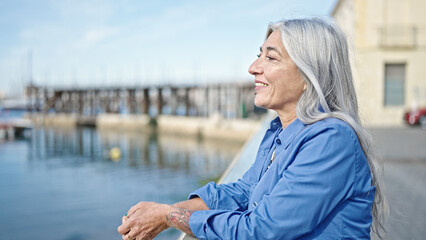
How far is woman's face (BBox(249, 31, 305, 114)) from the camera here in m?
1.58

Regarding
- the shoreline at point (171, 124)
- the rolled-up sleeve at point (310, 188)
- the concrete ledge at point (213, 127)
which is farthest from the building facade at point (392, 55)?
the rolled-up sleeve at point (310, 188)

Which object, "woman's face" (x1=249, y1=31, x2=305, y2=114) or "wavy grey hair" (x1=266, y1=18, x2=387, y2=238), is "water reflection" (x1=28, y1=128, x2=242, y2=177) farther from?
"wavy grey hair" (x1=266, y1=18, x2=387, y2=238)

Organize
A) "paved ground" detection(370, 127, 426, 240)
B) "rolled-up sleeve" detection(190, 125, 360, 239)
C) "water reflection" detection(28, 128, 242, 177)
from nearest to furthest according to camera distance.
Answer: "rolled-up sleeve" detection(190, 125, 360, 239) < "paved ground" detection(370, 127, 426, 240) < "water reflection" detection(28, 128, 242, 177)

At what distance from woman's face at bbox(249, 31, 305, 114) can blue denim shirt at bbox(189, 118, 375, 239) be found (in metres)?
0.17

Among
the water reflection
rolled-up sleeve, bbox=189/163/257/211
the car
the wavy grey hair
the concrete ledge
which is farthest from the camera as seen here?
the concrete ledge

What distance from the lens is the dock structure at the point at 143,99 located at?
149 feet

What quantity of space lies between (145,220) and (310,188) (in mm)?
810

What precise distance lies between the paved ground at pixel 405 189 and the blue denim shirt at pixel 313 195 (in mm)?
414

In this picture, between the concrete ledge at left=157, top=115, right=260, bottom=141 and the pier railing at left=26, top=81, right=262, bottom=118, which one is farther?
the pier railing at left=26, top=81, right=262, bottom=118

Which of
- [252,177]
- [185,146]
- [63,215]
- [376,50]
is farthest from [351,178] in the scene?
[185,146]

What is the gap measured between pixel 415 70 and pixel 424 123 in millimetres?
3552

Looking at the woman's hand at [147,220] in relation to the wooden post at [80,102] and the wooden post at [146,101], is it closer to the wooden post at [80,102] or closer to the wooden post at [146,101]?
the wooden post at [146,101]

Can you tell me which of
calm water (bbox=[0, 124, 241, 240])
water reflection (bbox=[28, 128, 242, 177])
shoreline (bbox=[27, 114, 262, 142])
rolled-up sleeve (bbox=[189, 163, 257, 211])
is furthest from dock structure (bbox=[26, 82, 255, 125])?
rolled-up sleeve (bbox=[189, 163, 257, 211])

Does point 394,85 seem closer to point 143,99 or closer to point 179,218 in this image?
point 179,218
